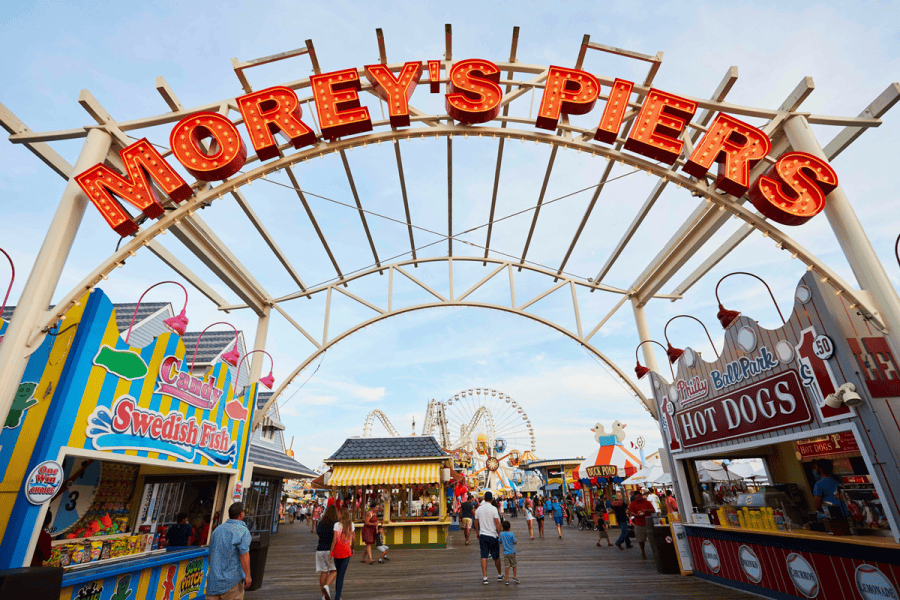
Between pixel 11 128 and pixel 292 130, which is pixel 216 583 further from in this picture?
pixel 11 128

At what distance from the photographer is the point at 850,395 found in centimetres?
536

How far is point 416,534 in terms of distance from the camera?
1633cm

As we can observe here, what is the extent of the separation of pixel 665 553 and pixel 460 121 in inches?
386

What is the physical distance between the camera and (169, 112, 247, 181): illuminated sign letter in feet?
20.8

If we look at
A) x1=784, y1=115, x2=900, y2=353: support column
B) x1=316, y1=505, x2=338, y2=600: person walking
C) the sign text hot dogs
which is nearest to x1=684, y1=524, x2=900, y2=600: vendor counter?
the sign text hot dogs

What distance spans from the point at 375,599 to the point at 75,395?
19.2ft

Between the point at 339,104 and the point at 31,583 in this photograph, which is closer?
the point at 31,583

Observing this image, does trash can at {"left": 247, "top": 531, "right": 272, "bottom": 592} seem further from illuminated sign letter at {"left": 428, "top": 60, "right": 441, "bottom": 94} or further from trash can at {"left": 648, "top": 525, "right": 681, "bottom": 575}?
illuminated sign letter at {"left": 428, "top": 60, "right": 441, "bottom": 94}

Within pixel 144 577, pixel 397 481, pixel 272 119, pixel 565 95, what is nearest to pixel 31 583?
pixel 144 577

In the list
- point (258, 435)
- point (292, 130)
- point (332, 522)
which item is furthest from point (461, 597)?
point (258, 435)

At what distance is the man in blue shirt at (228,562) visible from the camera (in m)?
5.06

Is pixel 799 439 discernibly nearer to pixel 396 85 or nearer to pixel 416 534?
pixel 396 85

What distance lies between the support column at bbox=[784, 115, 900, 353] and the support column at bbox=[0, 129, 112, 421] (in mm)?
10554

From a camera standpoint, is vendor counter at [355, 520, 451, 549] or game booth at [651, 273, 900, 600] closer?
game booth at [651, 273, 900, 600]
